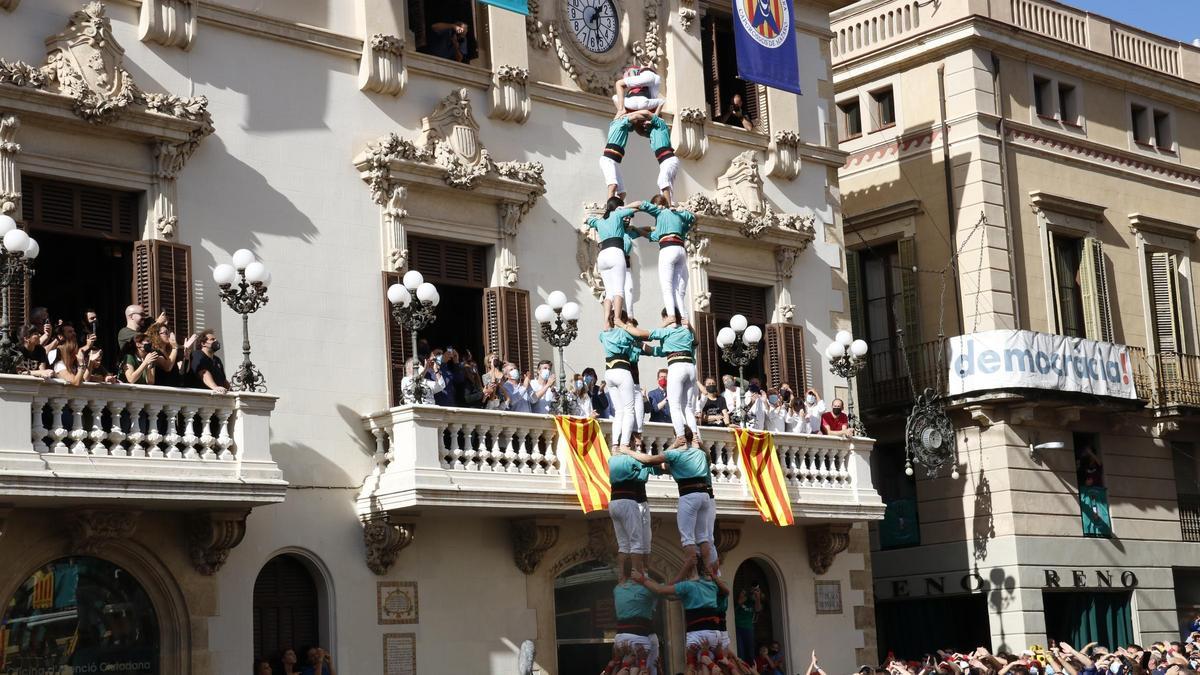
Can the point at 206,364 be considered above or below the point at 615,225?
below

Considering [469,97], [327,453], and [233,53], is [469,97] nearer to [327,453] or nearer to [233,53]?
[233,53]

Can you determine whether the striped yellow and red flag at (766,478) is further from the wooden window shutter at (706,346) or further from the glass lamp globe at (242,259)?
the glass lamp globe at (242,259)

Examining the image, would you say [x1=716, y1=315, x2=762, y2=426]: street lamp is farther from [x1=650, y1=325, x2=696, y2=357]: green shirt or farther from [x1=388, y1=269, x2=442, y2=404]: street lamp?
[x1=650, y1=325, x2=696, y2=357]: green shirt

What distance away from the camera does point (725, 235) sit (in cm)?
3072

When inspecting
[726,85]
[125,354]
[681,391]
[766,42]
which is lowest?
[681,391]

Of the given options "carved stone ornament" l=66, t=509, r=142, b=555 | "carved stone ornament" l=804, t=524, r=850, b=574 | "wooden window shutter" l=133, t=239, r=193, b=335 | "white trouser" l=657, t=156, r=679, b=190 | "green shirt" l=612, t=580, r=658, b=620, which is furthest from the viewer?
"carved stone ornament" l=804, t=524, r=850, b=574

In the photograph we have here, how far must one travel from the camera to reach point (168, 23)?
24.2m

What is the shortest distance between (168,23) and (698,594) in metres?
11.0

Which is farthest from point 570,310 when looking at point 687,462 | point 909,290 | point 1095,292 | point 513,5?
point 1095,292

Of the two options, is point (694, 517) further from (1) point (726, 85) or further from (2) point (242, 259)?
(1) point (726, 85)

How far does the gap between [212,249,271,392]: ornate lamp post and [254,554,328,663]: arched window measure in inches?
113

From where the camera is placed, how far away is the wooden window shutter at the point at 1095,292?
121 ft

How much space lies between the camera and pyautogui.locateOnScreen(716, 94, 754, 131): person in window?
31906 millimetres

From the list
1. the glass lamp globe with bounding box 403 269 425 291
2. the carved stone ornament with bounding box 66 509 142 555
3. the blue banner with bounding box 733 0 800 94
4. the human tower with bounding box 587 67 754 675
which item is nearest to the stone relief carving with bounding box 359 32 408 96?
the glass lamp globe with bounding box 403 269 425 291
